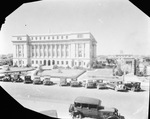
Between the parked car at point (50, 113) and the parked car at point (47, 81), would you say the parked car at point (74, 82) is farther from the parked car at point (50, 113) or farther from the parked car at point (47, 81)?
the parked car at point (50, 113)

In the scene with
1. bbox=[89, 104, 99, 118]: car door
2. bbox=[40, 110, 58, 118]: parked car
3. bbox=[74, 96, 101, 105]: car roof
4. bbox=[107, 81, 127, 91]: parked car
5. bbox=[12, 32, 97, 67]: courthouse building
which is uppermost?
bbox=[12, 32, 97, 67]: courthouse building

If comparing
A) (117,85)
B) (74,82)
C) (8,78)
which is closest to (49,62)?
(74,82)

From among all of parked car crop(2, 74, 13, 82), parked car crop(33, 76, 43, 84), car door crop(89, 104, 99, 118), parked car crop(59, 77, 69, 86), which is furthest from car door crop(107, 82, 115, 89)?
parked car crop(2, 74, 13, 82)

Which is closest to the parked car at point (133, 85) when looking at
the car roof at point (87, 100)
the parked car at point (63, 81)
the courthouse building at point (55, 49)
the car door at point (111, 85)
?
the car door at point (111, 85)

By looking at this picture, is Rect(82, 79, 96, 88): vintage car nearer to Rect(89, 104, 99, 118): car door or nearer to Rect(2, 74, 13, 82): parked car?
Rect(89, 104, 99, 118): car door

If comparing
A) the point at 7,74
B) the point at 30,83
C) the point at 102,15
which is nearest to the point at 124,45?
the point at 102,15

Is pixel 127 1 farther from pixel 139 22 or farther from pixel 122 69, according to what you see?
pixel 122 69
